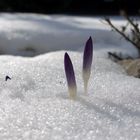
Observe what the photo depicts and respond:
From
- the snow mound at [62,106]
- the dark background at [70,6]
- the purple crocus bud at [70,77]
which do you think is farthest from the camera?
the dark background at [70,6]

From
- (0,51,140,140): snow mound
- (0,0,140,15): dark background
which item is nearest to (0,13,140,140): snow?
(0,51,140,140): snow mound

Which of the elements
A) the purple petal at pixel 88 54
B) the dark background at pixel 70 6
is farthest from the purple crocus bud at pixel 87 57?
the dark background at pixel 70 6

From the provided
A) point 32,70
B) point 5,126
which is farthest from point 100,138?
point 32,70

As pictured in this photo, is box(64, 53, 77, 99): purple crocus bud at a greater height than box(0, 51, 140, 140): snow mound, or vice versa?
box(64, 53, 77, 99): purple crocus bud

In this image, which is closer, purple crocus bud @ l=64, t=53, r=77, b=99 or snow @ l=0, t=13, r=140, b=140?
snow @ l=0, t=13, r=140, b=140

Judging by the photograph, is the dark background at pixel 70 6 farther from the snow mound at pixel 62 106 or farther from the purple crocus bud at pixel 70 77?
the purple crocus bud at pixel 70 77

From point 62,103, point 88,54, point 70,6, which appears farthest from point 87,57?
point 70,6

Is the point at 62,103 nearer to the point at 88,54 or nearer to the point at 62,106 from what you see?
the point at 62,106

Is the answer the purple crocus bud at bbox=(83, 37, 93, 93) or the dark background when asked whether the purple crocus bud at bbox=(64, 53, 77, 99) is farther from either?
the dark background

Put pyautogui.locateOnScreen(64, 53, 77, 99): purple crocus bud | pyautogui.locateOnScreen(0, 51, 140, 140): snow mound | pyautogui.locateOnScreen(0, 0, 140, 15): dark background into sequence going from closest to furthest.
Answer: pyautogui.locateOnScreen(0, 51, 140, 140): snow mound < pyautogui.locateOnScreen(64, 53, 77, 99): purple crocus bud < pyautogui.locateOnScreen(0, 0, 140, 15): dark background

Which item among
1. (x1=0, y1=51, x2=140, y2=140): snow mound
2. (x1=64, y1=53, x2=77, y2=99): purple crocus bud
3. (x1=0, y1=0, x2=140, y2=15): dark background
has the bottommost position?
(x1=0, y1=51, x2=140, y2=140): snow mound
